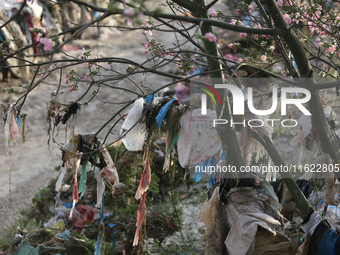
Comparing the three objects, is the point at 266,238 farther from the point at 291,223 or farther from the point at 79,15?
the point at 79,15

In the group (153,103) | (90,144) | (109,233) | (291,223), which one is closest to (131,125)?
(153,103)

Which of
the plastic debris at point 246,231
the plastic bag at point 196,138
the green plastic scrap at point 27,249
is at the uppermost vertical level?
the plastic bag at point 196,138

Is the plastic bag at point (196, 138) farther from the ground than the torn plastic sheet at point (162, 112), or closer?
closer

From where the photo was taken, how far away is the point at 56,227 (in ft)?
12.1

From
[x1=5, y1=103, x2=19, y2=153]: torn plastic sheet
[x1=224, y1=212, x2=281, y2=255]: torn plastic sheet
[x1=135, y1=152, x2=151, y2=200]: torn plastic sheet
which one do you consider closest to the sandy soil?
[x1=5, y1=103, x2=19, y2=153]: torn plastic sheet

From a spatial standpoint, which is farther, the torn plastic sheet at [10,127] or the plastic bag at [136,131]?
the torn plastic sheet at [10,127]

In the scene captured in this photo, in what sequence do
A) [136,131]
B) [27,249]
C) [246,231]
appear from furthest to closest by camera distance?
[27,249] → [136,131] → [246,231]

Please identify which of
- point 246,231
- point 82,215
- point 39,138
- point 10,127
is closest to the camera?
point 246,231

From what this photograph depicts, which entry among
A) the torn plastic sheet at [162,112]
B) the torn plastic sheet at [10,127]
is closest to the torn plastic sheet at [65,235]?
the torn plastic sheet at [10,127]

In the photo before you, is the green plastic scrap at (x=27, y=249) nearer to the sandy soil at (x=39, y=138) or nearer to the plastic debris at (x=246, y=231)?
the sandy soil at (x=39, y=138)

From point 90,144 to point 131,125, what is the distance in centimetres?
46

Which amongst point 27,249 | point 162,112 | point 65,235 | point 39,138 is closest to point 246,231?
point 162,112

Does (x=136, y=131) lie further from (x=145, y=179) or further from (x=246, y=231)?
(x=246, y=231)

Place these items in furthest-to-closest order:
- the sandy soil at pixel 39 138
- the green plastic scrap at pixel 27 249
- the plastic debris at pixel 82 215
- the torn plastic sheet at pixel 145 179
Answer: the sandy soil at pixel 39 138 < the plastic debris at pixel 82 215 < the green plastic scrap at pixel 27 249 < the torn plastic sheet at pixel 145 179
